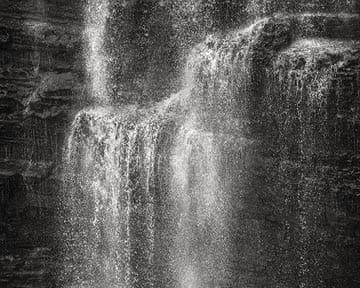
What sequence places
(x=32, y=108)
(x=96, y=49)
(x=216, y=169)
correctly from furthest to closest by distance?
1. (x=96, y=49)
2. (x=32, y=108)
3. (x=216, y=169)

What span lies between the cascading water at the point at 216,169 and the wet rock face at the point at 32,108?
0.38 m

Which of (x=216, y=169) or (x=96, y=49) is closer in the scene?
(x=216, y=169)

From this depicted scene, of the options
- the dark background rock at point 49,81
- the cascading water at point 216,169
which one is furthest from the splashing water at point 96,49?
the dark background rock at point 49,81

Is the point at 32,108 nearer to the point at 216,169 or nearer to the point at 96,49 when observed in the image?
the point at 96,49

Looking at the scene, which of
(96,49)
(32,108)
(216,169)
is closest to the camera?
(216,169)

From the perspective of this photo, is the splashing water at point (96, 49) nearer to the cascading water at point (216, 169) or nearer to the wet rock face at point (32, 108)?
the cascading water at point (216, 169)

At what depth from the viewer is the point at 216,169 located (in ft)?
35.2

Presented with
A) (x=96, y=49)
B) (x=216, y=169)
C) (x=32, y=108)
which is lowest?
(x=216, y=169)

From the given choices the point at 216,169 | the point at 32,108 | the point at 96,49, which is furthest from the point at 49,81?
the point at 216,169

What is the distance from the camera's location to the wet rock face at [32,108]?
11.9 meters

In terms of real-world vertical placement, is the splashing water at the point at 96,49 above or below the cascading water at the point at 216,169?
above

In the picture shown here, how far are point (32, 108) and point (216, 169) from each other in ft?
12.4

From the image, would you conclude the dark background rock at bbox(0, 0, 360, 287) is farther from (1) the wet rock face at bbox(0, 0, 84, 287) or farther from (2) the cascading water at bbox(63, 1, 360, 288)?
(2) the cascading water at bbox(63, 1, 360, 288)

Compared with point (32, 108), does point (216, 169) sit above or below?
below
